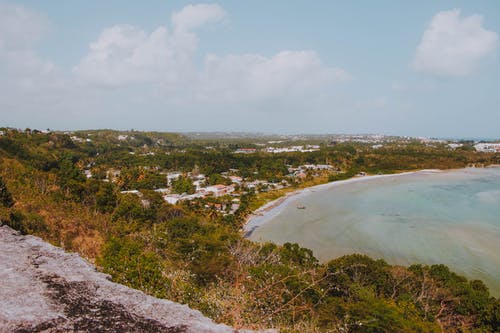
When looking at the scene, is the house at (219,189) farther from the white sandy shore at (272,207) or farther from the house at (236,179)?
the white sandy shore at (272,207)

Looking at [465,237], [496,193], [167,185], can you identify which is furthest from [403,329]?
[496,193]

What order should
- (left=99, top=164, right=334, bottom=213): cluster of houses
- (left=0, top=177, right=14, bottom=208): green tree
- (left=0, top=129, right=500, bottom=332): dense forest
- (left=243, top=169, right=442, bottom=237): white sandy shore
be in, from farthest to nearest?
Answer: (left=99, top=164, right=334, bottom=213): cluster of houses, (left=243, top=169, right=442, bottom=237): white sandy shore, (left=0, top=177, right=14, bottom=208): green tree, (left=0, top=129, right=500, bottom=332): dense forest

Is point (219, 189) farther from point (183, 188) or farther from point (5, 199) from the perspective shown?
point (5, 199)

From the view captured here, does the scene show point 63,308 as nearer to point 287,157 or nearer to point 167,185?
point 167,185

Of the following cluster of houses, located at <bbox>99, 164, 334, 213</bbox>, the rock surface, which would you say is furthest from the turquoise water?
the rock surface

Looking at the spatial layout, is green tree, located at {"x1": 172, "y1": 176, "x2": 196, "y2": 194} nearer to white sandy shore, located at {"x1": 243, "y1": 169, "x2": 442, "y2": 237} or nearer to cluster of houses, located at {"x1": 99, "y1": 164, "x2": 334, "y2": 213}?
cluster of houses, located at {"x1": 99, "y1": 164, "x2": 334, "y2": 213}

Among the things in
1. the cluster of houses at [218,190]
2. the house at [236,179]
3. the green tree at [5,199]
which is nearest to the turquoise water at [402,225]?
the cluster of houses at [218,190]
